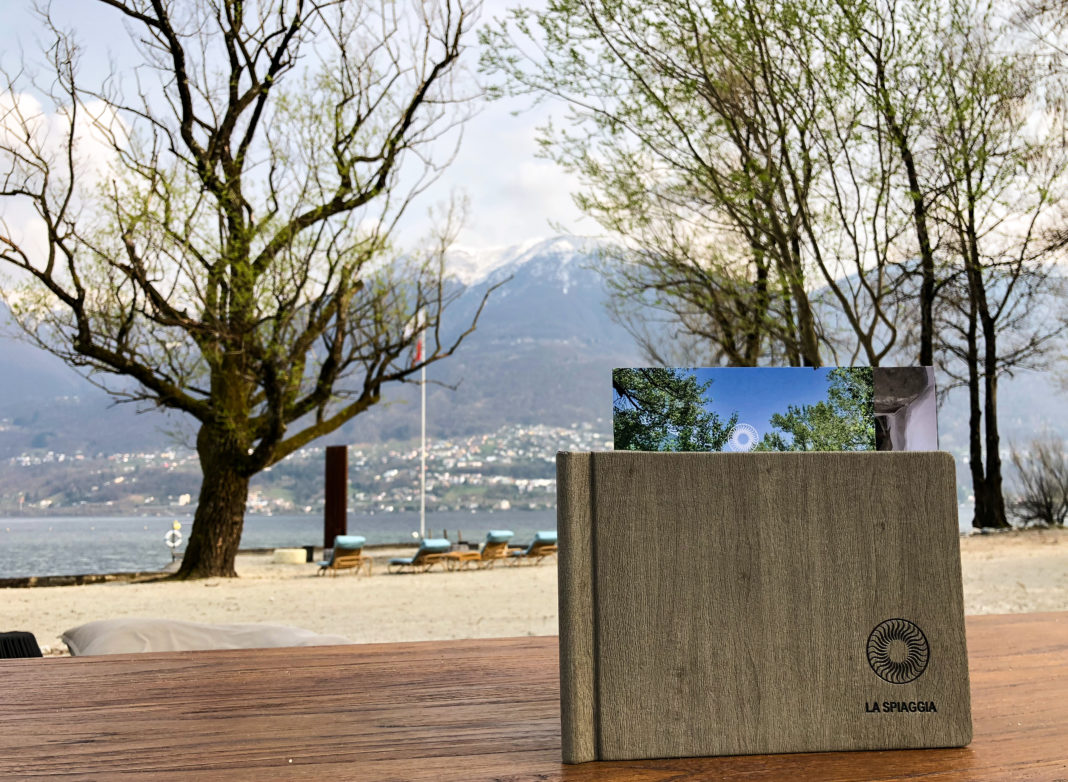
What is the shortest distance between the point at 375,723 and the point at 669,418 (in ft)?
1.07

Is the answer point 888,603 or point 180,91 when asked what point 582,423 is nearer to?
point 180,91

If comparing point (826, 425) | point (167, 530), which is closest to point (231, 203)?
point (826, 425)

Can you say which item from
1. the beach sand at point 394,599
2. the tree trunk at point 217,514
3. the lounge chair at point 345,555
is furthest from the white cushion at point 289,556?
the tree trunk at point 217,514

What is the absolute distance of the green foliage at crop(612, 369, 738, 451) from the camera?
622 mm

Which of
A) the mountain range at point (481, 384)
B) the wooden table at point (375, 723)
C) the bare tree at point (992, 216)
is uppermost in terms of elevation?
the mountain range at point (481, 384)

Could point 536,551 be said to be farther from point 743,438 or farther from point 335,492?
point 743,438

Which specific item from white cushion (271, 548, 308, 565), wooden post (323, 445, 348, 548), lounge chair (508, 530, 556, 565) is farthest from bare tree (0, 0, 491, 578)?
white cushion (271, 548, 308, 565)

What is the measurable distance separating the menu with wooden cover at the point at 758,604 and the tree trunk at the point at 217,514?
11.5 metres

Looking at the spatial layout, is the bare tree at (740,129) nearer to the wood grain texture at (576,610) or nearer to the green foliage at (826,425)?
the green foliage at (826,425)

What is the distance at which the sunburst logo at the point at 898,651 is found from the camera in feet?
1.94

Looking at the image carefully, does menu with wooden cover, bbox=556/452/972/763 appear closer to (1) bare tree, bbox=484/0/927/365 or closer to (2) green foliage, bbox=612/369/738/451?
(2) green foliage, bbox=612/369/738/451

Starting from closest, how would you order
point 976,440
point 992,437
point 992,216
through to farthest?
point 992,216 < point 992,437 < point 976,440

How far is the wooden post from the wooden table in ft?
47.4

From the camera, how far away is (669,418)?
625 mm
